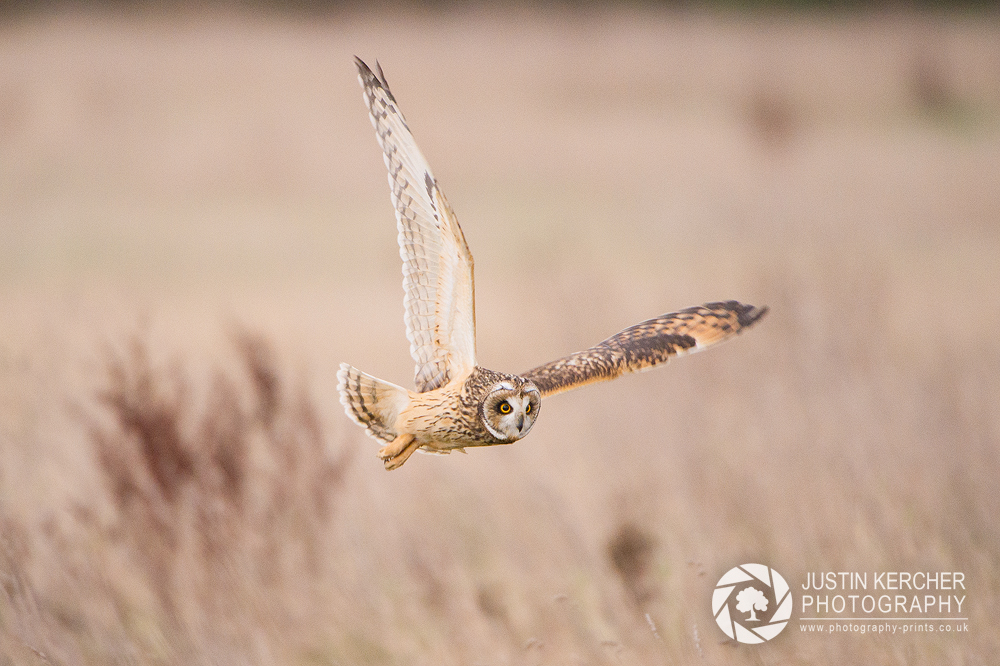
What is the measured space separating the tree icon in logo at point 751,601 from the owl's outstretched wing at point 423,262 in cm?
194

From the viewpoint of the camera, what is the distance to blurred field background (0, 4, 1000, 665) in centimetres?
348

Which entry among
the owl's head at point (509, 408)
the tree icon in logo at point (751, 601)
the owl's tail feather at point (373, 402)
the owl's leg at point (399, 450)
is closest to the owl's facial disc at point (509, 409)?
the owl's head at point (509, 408)

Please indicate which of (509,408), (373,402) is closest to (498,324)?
(373,402)

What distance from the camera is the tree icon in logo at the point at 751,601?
3.46 meters

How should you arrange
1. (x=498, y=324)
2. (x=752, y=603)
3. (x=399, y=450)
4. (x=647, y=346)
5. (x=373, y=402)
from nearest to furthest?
(x=399, y=450) < (x=373, y=402) < (x=647, y=346) < (x=752, y=603) < (x=498, y=324)

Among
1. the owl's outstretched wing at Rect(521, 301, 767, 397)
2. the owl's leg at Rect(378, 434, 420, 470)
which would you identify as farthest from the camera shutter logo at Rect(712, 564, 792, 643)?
the owl's leg at Rect(378, 434, 420, 470)

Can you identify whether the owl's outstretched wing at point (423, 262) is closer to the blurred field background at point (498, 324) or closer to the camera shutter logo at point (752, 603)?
the blurred field background at point (498, 324)

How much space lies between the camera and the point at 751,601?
3.52m

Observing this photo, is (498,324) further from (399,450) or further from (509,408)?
(509,408)

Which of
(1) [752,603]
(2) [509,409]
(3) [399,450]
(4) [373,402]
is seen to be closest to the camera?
(2) [509,409]

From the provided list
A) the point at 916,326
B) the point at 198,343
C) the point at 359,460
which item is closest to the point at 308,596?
the point at 359,460

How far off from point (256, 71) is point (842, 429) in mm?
10348

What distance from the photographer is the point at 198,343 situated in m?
6.74

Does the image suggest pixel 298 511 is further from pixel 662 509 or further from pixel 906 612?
pixel 906 612
